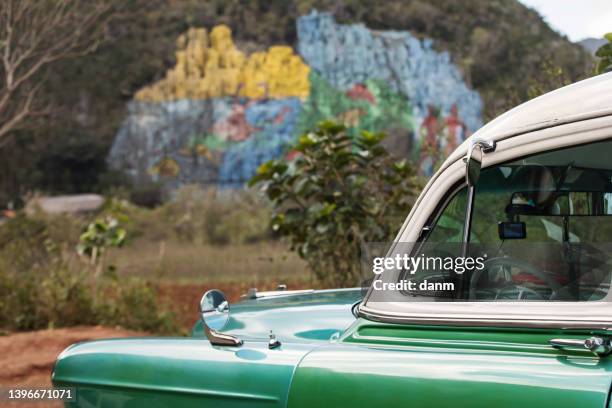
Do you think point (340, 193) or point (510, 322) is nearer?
point (510, 322)

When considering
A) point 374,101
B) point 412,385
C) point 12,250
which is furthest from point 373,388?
point 374,101

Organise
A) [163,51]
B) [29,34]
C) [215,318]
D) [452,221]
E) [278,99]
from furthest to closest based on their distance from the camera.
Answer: [163,51], [278,99], [29,34], [215,318], [452,221]

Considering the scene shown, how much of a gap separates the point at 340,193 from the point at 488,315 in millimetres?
5233

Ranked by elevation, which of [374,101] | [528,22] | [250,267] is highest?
[528,22]

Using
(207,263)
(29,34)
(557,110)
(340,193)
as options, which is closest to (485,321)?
(557,110)

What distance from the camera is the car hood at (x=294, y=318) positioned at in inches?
99.3

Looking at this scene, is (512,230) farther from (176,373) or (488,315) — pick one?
(176,373)

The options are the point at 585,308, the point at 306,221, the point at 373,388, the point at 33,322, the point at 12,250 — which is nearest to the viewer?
the point at 585,308

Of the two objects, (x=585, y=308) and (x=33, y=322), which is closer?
(x=585, y=308)

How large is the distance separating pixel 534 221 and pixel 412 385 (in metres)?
0.54

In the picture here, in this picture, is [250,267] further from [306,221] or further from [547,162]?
[547,162]

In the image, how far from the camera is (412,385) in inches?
74.2

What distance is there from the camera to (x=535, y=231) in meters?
2.08

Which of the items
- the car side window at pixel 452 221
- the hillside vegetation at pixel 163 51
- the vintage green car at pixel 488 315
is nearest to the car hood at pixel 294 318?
the vintage green car at pixel 488 315
